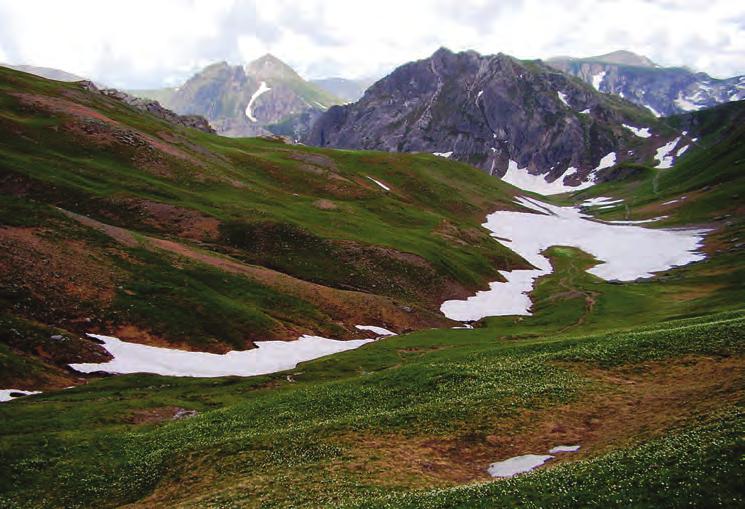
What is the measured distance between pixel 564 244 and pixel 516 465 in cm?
13698

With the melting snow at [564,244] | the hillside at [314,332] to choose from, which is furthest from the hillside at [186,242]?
the melting snow at [564,244]

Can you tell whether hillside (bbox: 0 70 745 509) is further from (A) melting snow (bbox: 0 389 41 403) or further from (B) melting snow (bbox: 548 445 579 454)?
(A) melting snow (bbox: 0 389 41 403)

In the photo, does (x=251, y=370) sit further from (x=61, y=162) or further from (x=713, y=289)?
(x=713, y=289)

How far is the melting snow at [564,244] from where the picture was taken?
9306 centimetres

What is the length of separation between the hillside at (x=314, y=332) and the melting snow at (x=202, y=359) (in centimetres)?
119

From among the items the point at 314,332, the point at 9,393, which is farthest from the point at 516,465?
the point at 314,332

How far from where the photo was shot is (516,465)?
26.9 metres

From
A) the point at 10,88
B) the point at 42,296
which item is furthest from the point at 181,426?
the point at 10,88

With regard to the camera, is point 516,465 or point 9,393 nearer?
point 516,465

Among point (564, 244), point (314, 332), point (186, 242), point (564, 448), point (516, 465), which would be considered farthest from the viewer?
point (564, 244)

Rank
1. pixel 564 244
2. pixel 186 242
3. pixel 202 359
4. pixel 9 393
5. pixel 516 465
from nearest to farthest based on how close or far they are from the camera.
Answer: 1. pixel 516 465
2. pixel 9 393
3. pixel 202 359
4. pixel 186 242
5. pixel 564 244

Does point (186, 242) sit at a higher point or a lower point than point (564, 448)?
higher

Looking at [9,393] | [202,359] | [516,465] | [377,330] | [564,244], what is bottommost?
[9,393]

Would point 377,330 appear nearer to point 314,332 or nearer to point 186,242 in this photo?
point 314,332
